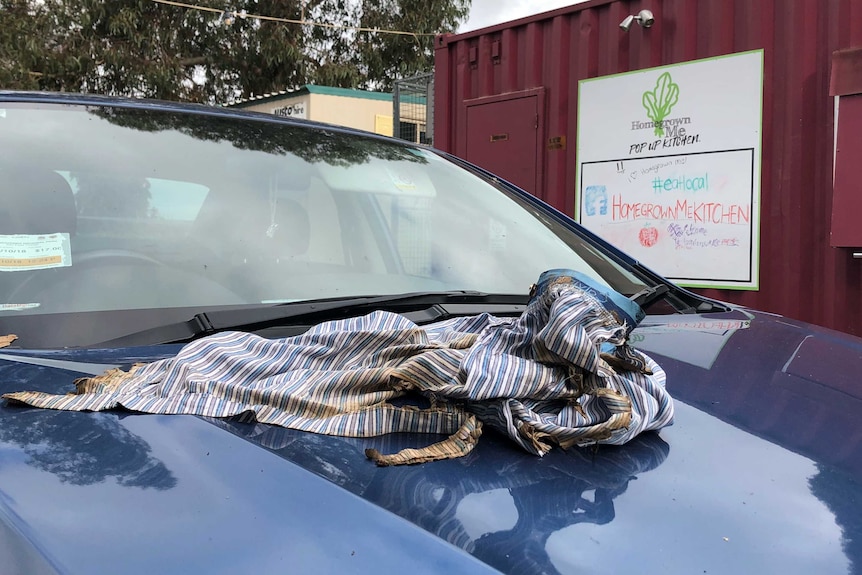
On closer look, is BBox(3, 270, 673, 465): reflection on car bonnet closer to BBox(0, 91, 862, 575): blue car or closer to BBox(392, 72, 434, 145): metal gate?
BBox(0, 91, 862, 575): blue car

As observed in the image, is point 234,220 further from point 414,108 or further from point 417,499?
point 414,108

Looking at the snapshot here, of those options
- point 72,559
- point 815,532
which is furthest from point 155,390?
point 815,532

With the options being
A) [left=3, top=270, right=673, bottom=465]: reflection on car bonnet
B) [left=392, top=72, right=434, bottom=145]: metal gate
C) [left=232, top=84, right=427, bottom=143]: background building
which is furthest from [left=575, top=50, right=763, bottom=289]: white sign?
[left=232, top=84, right=427, bottom=143]: background building

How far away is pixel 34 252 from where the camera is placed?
4.91ft

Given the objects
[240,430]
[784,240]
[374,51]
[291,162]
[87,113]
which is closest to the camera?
[240,430]

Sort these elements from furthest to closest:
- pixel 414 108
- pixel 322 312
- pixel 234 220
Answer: pixel 414 108, pixel 234 220, pixel 322 312

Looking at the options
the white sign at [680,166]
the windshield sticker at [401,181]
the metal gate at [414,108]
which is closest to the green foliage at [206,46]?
the metal gate at [414,108]

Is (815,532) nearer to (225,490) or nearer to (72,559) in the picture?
(225,490)

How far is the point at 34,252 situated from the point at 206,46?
18.0 metres

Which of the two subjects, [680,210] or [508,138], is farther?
[508,138]

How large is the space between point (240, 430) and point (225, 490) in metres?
0.19

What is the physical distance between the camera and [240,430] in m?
1.02

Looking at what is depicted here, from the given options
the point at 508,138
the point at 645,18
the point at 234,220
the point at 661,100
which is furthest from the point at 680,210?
the point at 234,220

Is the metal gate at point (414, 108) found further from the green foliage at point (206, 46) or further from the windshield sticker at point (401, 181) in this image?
the green foliage at point (206, 46)
